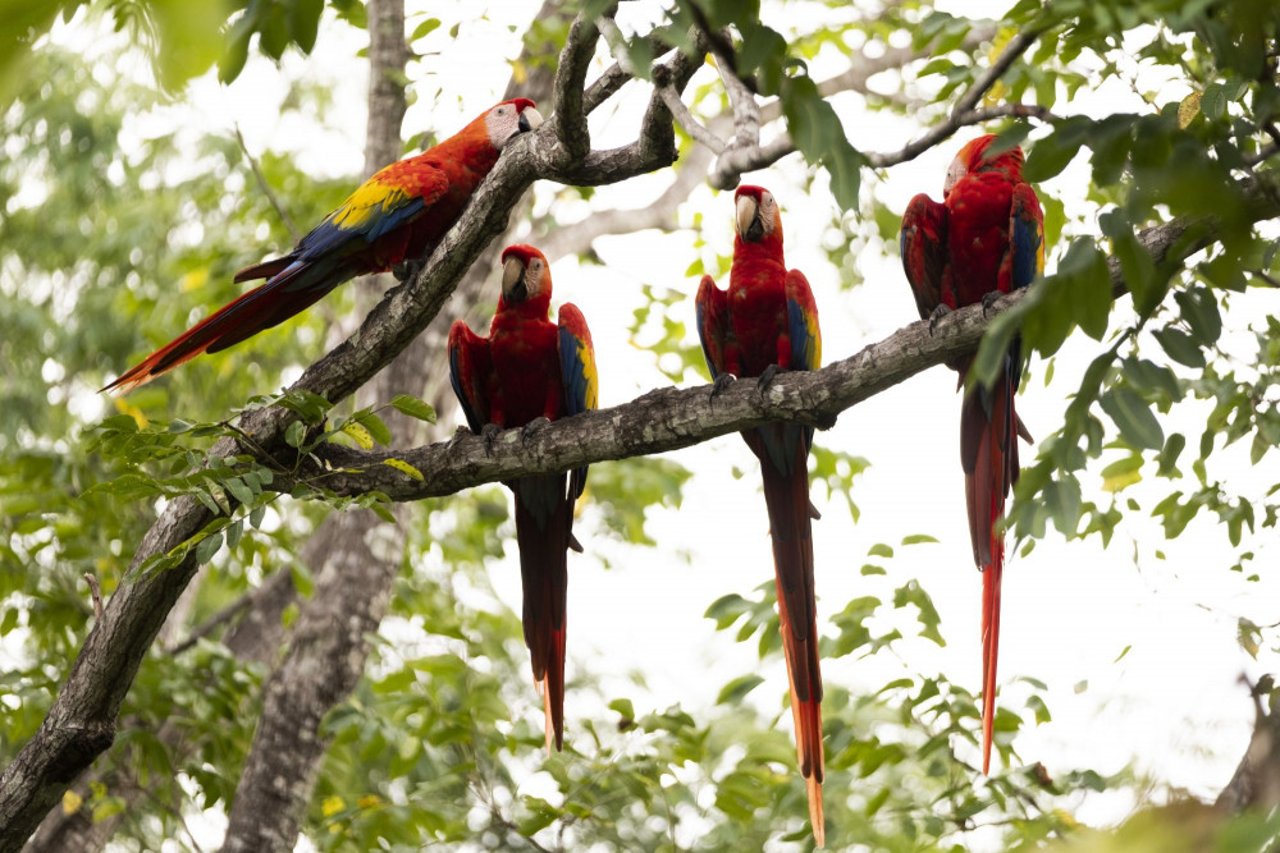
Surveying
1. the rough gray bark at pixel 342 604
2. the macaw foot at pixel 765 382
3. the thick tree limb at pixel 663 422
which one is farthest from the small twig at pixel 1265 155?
the rough gray bark at pixel 342 604

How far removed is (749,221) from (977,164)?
52cm

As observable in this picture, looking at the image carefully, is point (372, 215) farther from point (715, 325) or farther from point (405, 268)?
point (715, 325)

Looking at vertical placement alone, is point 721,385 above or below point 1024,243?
below

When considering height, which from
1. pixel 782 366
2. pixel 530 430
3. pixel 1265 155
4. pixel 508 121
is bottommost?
pixel 1265 155

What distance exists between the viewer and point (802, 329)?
274 centimetres

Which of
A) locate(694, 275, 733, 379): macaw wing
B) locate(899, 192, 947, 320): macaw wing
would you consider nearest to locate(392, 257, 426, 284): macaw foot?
locate(694, 275, 733, 379): macaw wing

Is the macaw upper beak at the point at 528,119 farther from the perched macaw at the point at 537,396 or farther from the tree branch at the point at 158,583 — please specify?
the tree branch at the point at 158,583

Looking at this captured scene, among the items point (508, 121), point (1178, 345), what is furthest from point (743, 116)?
point (508, 121)

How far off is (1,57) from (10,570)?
3.46m

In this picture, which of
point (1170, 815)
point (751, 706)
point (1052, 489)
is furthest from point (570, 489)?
point (751, 706)

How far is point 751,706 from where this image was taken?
543 cm

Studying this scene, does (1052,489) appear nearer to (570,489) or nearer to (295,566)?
(570,489)

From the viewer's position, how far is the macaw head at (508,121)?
2936mm

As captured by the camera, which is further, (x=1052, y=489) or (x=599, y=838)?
(x=599, y=838)
